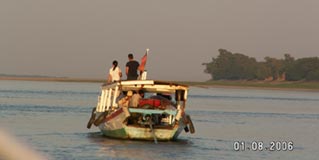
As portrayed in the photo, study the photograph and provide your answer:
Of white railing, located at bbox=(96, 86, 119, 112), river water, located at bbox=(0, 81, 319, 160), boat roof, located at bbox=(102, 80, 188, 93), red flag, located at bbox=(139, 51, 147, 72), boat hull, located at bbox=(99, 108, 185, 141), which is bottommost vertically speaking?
river water, located at bbox=(0, 81, 319, 160)

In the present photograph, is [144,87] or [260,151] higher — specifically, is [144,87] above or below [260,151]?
above

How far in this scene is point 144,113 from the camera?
31.8 metres

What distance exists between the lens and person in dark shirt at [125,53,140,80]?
3347cm

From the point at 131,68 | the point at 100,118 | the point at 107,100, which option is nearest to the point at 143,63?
the point at 131,68

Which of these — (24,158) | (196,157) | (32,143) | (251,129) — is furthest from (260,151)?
(24,158)

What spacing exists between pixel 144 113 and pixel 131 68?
8.59ft

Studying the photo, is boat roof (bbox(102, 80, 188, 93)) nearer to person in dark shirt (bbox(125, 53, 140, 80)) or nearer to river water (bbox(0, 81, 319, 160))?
person in dark shirt (bbox(125, 53, 140, 80))

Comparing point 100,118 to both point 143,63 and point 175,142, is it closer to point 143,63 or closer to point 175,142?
point 143,63

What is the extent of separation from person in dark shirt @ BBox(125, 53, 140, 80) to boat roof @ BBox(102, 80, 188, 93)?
2.06ft

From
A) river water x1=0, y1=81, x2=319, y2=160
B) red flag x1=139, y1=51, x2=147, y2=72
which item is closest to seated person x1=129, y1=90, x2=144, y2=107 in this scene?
red flag x1=139, y1=51, x2=147, y2=72

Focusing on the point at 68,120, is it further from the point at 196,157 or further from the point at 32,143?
the point at 196,157

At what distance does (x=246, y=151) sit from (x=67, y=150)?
23.4ft

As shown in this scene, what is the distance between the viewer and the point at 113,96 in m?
34.8

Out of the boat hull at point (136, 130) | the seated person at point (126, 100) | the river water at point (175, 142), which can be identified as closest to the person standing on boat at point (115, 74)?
the seated person at point (126, 100)
